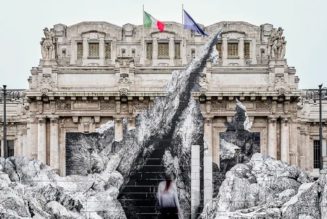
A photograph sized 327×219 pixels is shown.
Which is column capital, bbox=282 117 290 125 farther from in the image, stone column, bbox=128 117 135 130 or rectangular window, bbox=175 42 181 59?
rectangular window, bbox=175 42 181 59

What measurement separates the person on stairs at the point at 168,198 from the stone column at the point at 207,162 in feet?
5.94

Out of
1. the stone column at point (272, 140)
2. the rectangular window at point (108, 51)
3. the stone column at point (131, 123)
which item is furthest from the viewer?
the rectangular window at point (108, 51)

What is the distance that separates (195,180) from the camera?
185ft

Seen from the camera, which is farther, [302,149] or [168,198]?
[302,149]

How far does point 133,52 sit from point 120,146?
11450 millimetres

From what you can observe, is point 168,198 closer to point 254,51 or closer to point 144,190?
point 144,190

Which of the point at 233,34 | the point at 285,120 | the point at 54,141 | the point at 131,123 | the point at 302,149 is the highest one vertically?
the point at 233,34

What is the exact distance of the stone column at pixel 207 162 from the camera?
55969mm

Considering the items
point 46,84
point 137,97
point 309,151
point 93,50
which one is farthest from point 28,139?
point 309,151

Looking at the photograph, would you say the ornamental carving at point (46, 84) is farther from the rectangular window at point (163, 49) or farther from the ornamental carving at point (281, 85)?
the ornamental carving at point (281, 85)

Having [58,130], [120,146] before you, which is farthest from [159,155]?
[58,130]

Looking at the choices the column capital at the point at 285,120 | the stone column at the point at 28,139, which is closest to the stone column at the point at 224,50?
the column capital at the point at 285,120

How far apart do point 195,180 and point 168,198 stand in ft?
6.31

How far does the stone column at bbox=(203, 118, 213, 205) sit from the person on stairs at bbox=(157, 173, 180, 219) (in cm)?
181
